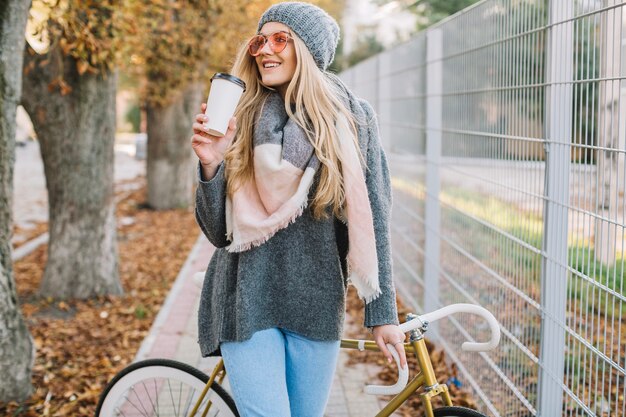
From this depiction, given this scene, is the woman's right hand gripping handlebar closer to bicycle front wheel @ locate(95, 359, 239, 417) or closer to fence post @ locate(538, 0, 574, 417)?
bicycle front wheel @ locate(95, 359, 239, 417)

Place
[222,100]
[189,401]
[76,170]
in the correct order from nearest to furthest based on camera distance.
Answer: [222,100] → [189,401] → [76,170]

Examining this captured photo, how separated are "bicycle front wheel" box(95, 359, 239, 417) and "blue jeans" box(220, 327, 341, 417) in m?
0.29

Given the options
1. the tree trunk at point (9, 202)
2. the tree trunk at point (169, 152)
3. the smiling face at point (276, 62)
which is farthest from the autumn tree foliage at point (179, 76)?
the smiling face at point (276, 62)

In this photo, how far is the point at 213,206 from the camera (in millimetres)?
2619

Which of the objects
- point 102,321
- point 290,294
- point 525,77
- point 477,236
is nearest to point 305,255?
point 290,294

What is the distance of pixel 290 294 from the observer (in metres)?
2.60

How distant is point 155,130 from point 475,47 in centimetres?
1070

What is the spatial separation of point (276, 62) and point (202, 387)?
122 centimetres

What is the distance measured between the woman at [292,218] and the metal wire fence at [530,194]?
34.2 inches

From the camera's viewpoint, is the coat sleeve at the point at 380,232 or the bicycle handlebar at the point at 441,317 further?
the coat sleeve at the point at 380,232

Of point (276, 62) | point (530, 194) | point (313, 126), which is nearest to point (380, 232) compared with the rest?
point (313, 126)

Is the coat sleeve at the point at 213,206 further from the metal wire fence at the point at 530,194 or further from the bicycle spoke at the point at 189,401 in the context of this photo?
the metal wire fence at the point at 530,194

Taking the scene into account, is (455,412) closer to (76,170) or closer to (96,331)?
(96,331)

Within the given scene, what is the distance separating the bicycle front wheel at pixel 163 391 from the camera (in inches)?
114
